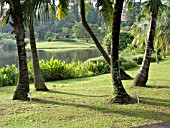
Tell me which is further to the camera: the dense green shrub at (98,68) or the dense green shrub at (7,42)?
the dense green shrub at (7,42)

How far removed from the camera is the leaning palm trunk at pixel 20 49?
26.9 feet

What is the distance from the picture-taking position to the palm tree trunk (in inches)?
327

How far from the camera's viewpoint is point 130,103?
778cm

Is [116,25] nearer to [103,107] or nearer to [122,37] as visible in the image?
[103,107]

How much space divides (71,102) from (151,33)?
4.20 m

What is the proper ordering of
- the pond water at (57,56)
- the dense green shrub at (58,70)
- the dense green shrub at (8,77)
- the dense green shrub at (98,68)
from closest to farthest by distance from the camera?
the dense green shrub at (8,77) < the dense green shrub at (58,70) < the dense green shrub at (98,68) < the pond water at (57,56)

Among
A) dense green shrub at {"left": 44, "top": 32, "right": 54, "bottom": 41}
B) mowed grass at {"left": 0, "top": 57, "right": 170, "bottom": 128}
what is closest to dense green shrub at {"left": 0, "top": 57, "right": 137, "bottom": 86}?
mowed grass at {"left": 0, "top": 57, "right": 170, "bottom": 128}

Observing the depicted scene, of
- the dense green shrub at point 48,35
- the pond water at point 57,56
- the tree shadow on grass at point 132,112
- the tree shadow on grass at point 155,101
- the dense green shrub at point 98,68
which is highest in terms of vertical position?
the dense green shrub at point 48,35

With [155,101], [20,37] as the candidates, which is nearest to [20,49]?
[20,37]

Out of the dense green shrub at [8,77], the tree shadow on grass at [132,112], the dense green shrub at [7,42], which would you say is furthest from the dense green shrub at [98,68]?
the dense green shrub at [7,42]

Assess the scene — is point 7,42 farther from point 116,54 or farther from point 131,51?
point 116,54

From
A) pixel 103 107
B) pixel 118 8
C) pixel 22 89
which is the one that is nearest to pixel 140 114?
pixel 103 107

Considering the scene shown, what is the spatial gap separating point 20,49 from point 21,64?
46 cm

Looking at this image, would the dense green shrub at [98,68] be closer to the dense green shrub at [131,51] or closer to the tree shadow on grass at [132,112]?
the dense green shrub at [131,51]
